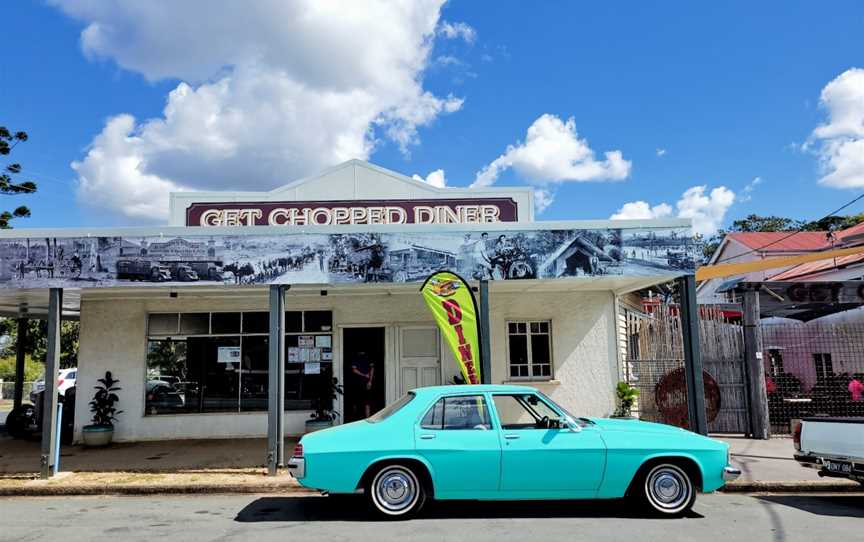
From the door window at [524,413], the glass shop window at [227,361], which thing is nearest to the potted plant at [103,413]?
the glass shop window at [227,361]

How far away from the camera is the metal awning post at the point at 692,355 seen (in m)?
9.54

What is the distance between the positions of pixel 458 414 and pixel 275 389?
3660 mm

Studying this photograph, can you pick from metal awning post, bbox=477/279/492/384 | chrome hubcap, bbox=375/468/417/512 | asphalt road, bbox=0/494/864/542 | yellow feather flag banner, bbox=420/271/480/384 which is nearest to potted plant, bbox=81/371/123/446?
asphalt road, bbox=0/494/864/542

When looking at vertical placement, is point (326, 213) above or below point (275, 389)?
above

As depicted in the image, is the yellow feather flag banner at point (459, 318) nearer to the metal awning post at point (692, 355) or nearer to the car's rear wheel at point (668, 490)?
the car's rear wheel at point (668, 490)

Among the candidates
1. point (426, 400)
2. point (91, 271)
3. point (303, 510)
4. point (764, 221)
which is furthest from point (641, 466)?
point (764, 221)

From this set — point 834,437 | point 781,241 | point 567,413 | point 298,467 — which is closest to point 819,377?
point 834,437

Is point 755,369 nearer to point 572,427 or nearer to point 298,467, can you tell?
point 572,427

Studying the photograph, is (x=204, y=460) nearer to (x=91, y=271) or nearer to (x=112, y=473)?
(x=112, y=473)

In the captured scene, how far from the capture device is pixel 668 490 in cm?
686

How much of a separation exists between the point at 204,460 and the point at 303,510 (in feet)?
13.0

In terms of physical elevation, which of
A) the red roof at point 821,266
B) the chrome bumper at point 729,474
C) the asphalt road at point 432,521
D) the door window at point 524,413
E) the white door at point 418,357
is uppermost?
the red roof at point 821,266

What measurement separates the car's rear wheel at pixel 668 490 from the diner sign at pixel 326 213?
330 inches

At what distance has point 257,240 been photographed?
9820 millimetres
